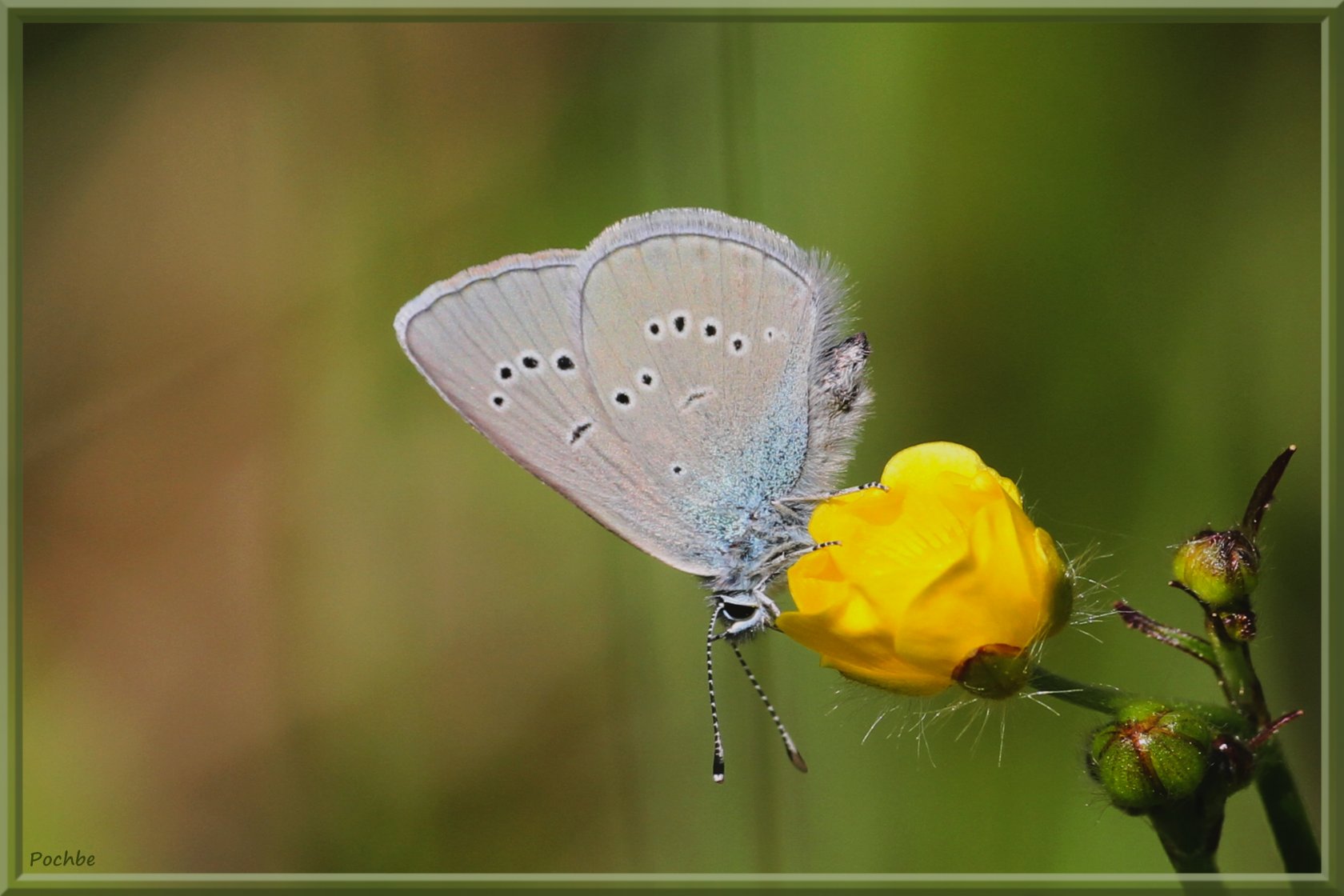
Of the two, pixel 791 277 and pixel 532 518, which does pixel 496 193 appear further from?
pixel 791 277

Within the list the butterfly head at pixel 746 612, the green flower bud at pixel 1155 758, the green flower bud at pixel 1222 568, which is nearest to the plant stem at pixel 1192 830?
the green flower bud at pixel 1155 758

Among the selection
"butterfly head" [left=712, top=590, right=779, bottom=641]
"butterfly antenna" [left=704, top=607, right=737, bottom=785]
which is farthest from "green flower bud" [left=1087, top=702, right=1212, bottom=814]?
"butterfly antenna" [left=704, top=607, right=737, bottom=785]

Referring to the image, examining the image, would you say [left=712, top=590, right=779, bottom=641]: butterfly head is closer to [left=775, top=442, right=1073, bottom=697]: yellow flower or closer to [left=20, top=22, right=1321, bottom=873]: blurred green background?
[left=775, top=442, right=1073, bottom=697]: yellow flower

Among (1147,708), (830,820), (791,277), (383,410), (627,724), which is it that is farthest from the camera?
(383,410)

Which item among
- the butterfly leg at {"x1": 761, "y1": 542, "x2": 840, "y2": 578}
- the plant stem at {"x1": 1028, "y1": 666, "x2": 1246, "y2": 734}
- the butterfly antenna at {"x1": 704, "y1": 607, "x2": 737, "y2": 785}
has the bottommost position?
the butterfly antenna at {"x1": 704, "y1": 607, "x2": 737, "y2": 785}

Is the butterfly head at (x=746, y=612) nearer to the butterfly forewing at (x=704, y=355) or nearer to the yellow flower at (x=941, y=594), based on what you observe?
the butterfly forewing at (x=704, y=355)

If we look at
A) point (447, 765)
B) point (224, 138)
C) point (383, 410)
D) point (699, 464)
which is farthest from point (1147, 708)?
point (224, 138)
